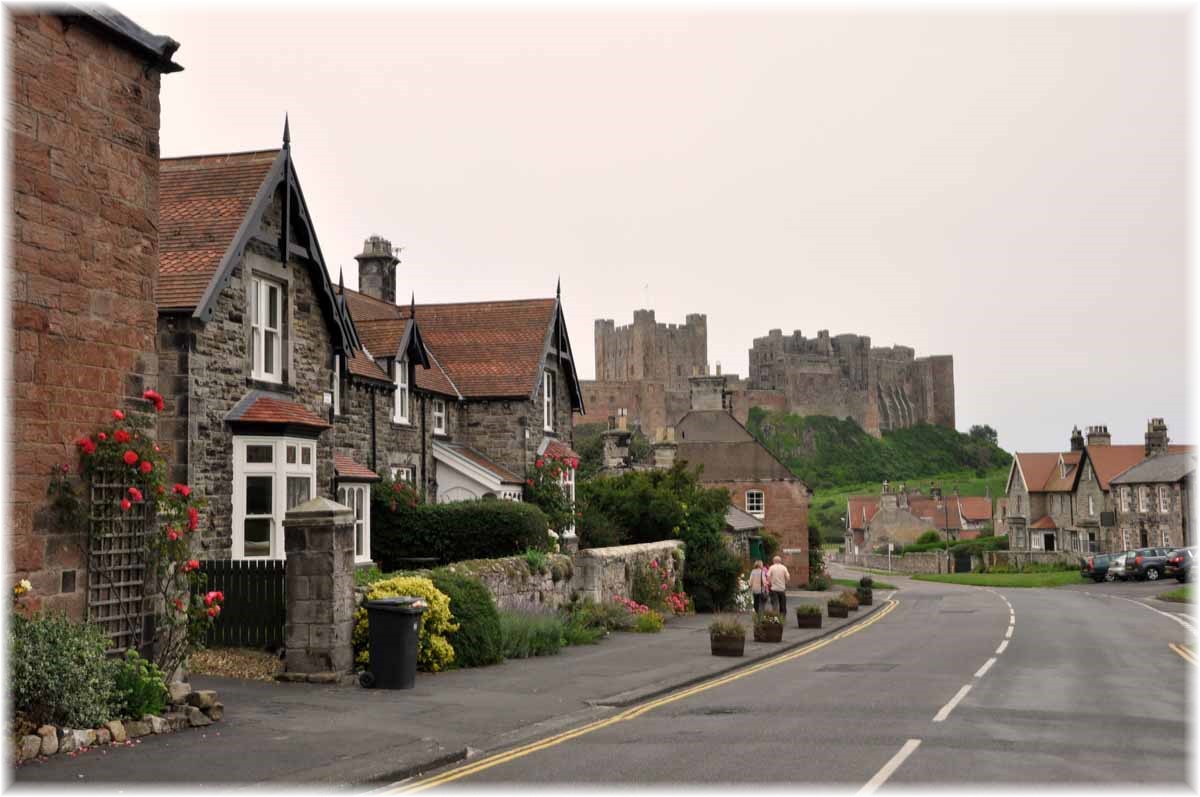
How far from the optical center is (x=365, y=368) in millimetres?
26406

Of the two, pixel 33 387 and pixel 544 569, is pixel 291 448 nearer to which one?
pixel 544 569

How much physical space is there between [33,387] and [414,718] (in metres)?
4.98

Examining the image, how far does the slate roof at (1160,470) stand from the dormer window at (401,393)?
155ft

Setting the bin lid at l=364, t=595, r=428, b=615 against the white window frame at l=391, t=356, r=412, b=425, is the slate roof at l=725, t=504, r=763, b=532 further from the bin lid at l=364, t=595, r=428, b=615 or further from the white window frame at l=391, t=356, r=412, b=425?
the bin lid at l=364, t=595, r=428, b=615

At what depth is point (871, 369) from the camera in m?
154

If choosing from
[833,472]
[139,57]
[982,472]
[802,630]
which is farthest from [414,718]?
[982,472]

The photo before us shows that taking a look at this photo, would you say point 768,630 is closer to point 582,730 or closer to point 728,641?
point 728,641

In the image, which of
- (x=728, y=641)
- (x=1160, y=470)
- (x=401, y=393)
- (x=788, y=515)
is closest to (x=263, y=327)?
(x=401, y=393)

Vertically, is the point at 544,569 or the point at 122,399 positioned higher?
the point at 122,399

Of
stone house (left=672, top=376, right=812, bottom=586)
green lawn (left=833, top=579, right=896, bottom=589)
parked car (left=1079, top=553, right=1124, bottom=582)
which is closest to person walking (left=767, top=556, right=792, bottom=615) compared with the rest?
stone house (left=672, top=376, right=812, bottom=586)

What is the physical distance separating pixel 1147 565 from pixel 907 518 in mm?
44291

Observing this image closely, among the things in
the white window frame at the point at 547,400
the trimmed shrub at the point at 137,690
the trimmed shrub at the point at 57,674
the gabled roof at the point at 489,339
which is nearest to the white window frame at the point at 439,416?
the gabled roof at the point at 489,339

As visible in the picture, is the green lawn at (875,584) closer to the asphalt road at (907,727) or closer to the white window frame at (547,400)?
the white window frame at (547,400)

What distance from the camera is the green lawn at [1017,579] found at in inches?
2212
